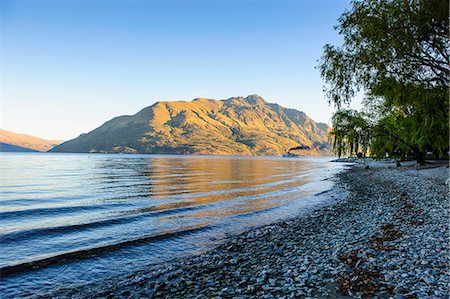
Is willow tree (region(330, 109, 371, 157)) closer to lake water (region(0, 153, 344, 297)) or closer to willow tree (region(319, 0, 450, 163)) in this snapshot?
lake water (region(0, 153, 344, 297))

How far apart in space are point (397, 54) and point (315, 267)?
54.7ft

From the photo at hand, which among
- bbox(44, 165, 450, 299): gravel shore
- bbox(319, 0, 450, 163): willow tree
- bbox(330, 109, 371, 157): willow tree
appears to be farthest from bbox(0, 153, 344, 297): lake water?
bbox(330, 109, 371, 157): willow tree

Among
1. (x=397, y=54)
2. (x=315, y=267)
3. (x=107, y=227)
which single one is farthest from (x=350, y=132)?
(x=315, y=267)

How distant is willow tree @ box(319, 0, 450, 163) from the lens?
1889cm

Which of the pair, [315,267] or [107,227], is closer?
[315,267]

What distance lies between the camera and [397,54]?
19.2 metres

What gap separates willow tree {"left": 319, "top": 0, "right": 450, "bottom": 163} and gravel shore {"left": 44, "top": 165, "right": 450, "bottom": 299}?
9094mm

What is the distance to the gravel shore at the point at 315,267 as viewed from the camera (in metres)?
8.23

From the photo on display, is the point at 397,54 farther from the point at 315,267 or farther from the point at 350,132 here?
the point at 350,132

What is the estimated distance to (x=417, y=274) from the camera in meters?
8.47

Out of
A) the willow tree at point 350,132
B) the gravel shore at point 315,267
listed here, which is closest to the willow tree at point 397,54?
the gravel shore at point 315,267

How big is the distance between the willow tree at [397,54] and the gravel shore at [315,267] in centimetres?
909

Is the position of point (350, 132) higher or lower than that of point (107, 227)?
higher

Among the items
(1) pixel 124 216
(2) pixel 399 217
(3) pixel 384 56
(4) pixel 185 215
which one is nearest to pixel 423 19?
(3) pixel 384 56
